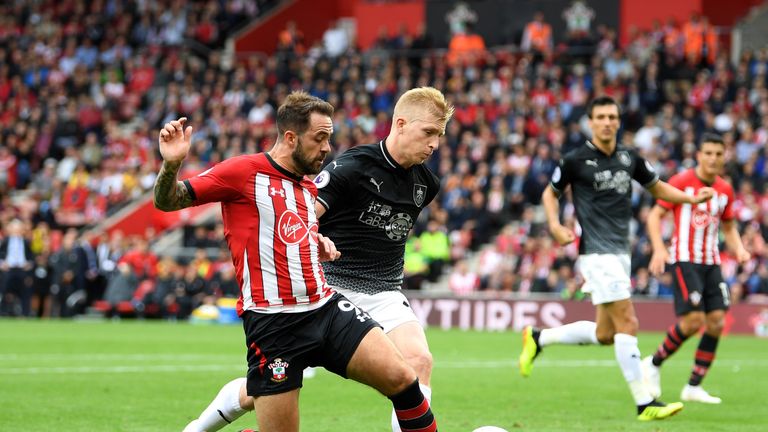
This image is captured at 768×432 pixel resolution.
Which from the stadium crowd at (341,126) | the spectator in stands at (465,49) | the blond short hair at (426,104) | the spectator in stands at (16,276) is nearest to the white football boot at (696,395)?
the blond short hair at (426,104)

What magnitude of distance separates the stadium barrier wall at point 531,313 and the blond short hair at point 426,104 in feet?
49.1

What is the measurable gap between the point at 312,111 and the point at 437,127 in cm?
114

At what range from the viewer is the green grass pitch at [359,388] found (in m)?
9.78

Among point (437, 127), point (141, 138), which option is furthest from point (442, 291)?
point (437, 127)

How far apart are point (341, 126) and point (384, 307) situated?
78.1ft

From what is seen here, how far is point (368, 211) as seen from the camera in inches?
301

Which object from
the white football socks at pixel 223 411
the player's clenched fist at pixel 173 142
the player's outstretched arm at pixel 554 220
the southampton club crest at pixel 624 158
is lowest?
the white football socks at pixel 223 411

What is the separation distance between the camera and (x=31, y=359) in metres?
15.7

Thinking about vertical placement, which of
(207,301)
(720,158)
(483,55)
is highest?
(483,55)

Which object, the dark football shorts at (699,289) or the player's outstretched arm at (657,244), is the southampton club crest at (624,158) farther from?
the dark football shorts at (699,289)

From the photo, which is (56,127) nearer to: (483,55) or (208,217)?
(208,217)

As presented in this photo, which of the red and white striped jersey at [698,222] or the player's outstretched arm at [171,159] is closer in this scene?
the player's outstretched arm at [171,159]

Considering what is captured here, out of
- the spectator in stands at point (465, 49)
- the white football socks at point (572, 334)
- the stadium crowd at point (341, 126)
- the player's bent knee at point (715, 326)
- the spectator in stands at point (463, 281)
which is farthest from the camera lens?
the spectator in stands at point (465, 49)

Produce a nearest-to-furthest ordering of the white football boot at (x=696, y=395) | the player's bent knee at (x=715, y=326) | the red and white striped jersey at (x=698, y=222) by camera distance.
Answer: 1. the white football boot at (x=696, y=395)
2. the player's bent knee at (x=715, y=326)
3. the red and white striped jersey at (x=698, y=222)
